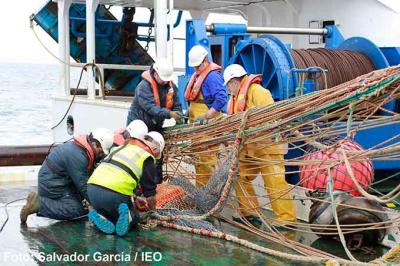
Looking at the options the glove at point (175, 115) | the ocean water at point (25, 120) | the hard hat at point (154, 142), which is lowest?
the ocean water at point (25, 120)

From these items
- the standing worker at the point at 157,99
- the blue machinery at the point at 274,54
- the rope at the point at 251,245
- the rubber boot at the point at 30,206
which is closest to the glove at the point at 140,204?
the rope at the point at 251,245

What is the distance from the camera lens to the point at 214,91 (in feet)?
22.9

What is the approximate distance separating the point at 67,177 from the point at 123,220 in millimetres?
840

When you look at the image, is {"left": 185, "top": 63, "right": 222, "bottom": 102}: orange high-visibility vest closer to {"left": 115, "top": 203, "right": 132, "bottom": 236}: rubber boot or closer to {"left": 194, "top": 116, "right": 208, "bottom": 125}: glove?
{"left": 194, "top": 116, "right": 208, "bottom": 125}: glove

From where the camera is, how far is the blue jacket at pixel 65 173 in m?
6.04

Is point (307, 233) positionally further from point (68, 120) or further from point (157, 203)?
point (68, 120)

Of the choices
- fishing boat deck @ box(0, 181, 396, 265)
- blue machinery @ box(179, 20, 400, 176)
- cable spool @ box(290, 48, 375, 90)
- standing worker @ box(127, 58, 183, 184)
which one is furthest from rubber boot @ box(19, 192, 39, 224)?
cable spool @ box(290, 48, 375, 90)

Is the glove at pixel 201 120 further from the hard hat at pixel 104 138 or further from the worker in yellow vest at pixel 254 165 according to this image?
the hard hat at pixel 104 138

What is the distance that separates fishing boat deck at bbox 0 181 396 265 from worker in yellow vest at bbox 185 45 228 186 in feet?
2.88

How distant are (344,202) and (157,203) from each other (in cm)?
208

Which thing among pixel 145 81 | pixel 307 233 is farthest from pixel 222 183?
pixel 145 81

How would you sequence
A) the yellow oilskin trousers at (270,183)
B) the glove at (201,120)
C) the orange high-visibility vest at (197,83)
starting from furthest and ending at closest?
the orange high-visibility vest at (197,83) < the glove at (201,120) < the yellow oilskin trousers at (270,183)

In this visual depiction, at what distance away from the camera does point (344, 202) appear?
549cm

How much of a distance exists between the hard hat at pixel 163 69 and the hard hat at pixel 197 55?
350 millimetres
